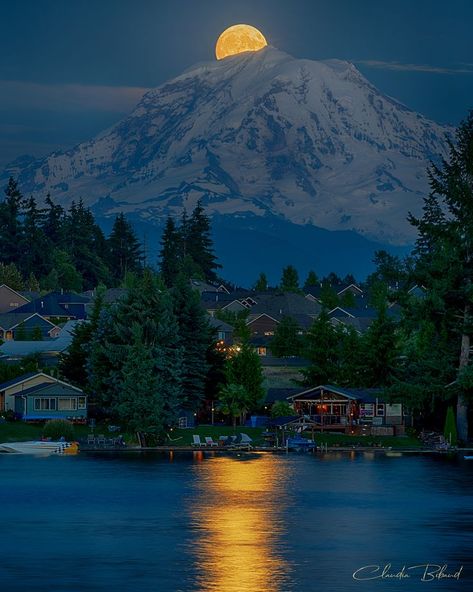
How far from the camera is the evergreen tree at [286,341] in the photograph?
543 ft

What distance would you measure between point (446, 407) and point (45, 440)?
3248 cm

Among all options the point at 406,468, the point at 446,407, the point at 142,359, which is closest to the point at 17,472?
the point at 142,359

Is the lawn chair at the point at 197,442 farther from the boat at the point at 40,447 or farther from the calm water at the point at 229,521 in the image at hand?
the boat at the point at 40,447

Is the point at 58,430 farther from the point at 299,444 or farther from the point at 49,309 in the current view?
the point at 49,309

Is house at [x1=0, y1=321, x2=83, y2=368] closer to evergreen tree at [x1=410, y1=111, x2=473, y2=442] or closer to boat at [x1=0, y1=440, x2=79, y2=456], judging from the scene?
boat at [x1=0, y1=440, x2=79, y2=456]

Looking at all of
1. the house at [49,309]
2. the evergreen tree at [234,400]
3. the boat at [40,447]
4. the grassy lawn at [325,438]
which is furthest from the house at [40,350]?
the house at [49,309]

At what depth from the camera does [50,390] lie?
122875 mm

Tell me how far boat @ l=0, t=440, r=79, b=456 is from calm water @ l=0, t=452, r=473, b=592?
2.00 metres

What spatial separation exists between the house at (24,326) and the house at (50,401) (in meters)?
46.6

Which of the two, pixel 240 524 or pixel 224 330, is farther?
pixel 224 330

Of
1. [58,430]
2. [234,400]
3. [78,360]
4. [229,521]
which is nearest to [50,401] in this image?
[58,430]

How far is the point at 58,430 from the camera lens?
119 meters

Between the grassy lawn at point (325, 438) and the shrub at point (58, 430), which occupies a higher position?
the shrub at point (58, 430)

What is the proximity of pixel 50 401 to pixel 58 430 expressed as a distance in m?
5.12
